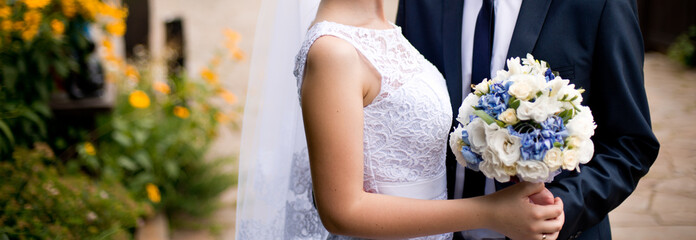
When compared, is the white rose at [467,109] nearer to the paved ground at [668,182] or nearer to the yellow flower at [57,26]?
the yellow flower at [57,26]

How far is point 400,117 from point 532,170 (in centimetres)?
43

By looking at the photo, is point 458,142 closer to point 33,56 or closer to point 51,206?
point 51,206

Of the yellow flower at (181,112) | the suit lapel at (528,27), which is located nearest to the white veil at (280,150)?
the suit lapel at (528,27)

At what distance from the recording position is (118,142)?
380 cm

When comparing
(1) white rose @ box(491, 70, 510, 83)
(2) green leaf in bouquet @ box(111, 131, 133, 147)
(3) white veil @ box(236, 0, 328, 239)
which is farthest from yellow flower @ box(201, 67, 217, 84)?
(1) white rose @ box(491, 70, 510, 83)

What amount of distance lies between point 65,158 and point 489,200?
9.69ft

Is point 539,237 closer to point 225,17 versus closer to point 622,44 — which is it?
point 622,44

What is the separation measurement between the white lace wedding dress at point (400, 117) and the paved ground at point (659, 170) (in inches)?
89.9

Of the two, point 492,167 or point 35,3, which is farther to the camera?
point 35,3

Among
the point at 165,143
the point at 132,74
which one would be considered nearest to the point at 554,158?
the point at 165,143

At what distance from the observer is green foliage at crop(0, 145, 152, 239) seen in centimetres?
242

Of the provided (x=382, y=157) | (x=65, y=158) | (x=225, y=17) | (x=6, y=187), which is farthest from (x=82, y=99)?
(x=225, y=17)

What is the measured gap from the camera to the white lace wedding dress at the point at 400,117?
160 cm

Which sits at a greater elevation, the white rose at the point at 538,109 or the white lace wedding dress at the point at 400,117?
the white rose at the point at 538,109
